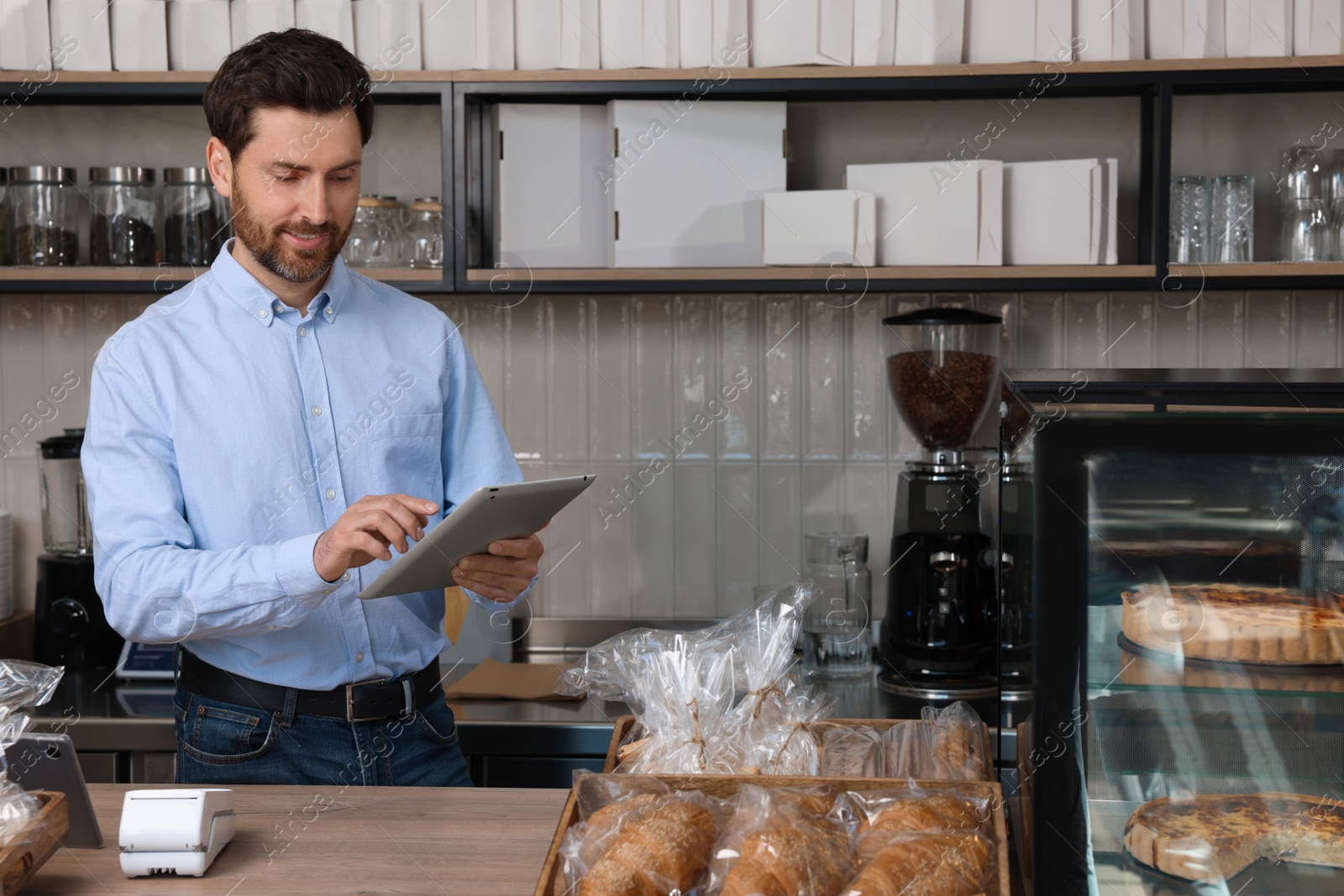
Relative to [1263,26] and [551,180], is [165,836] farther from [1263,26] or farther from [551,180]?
[1263,26]

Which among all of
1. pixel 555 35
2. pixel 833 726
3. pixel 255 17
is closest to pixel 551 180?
pixel 555 35

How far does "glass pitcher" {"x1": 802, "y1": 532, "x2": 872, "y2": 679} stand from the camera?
2289 millimetres

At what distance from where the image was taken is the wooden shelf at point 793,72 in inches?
83.2

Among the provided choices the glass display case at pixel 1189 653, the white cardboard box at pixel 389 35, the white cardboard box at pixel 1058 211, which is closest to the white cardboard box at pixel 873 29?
the white cardboard box at pixel 1058 211

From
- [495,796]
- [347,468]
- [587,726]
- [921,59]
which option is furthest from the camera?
[921,59]

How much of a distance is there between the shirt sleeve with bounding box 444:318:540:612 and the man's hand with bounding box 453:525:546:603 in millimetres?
214

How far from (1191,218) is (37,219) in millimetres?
2271

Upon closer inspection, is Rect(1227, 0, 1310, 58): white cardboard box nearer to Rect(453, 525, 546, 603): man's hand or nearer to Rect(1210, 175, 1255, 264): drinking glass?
Rect(1210, 175, 1255, 264): drinking glass

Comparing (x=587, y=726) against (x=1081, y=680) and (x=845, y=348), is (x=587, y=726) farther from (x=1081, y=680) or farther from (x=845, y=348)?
(x=1081, y=680)

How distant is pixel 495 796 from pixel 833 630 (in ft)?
3.90

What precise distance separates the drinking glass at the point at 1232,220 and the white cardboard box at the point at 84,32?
2.16 m

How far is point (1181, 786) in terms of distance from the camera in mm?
837

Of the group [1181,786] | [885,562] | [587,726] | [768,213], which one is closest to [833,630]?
[885,562]

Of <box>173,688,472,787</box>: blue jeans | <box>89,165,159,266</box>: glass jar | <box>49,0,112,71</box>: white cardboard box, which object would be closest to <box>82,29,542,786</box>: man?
<box>173,688,472,787</box>: blue jeans
